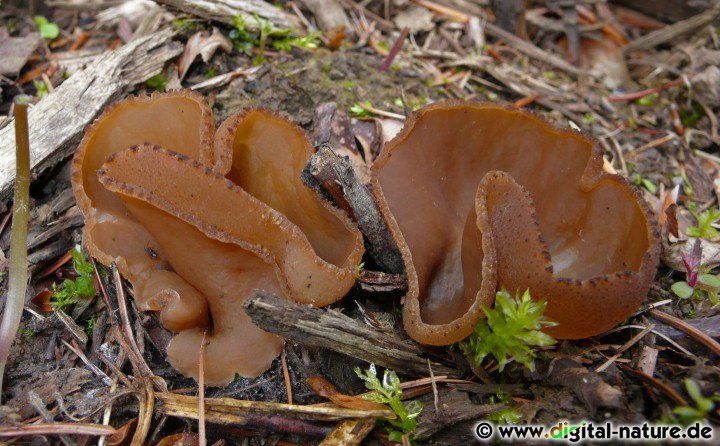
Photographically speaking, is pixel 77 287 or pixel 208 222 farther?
pixel 77 287

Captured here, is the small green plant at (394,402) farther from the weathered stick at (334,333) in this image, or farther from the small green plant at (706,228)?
the small green plant at (706,228)

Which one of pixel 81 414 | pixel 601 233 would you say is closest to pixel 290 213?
pixel 81 414

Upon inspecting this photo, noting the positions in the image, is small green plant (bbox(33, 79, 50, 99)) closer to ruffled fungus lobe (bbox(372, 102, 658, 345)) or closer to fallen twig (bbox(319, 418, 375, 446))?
ruffled fungus lobe (bbox(372, 102, 658, 345))

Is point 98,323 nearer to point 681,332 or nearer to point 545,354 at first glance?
point 545,354

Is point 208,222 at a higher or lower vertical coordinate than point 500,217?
lower

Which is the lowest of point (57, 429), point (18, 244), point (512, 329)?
point (57, 429)

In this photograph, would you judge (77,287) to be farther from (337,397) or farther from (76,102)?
(337,397)

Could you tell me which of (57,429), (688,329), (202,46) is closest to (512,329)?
(688,329)
